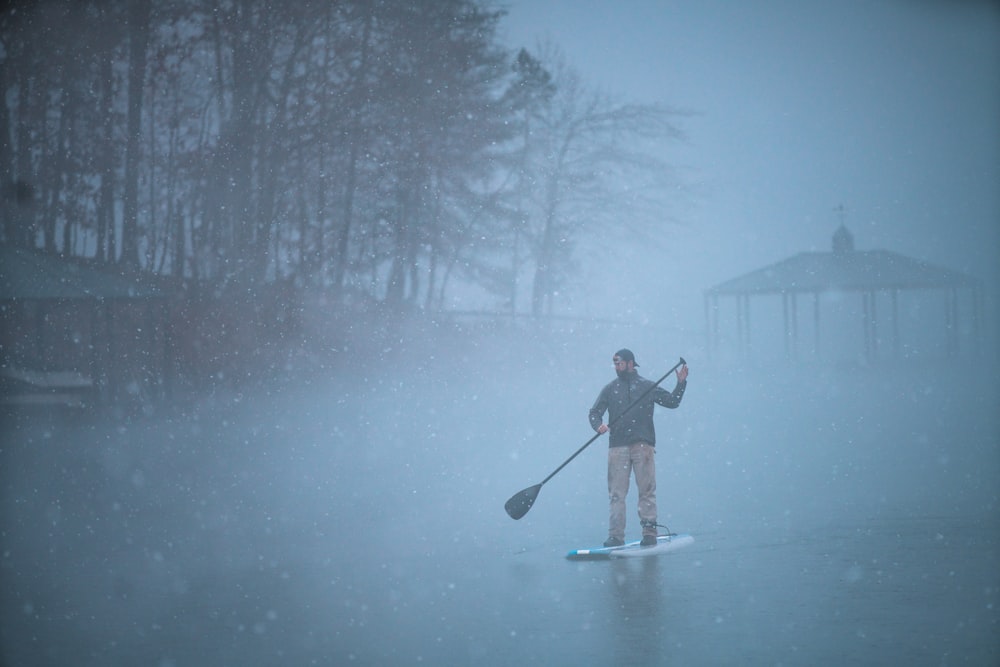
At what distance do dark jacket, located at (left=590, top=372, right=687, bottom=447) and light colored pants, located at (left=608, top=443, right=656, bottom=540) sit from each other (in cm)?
9

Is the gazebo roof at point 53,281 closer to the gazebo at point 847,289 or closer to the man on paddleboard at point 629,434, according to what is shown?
the man on paddleboard at point 629,434

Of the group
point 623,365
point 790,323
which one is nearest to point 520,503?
point 623,365

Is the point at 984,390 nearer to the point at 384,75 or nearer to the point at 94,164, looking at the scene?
the point at 384,75

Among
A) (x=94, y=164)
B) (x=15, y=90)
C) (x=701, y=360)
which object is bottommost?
(x=701, y=360)

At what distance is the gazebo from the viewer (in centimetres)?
4406

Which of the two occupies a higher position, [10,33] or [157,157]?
[10,33]

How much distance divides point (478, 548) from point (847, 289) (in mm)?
38220

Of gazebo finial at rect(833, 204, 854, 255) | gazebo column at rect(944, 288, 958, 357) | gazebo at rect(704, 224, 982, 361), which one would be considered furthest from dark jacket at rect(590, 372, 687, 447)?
gazebo finial at rect(833, 204, 854, 255)

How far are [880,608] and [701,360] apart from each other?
138 ft

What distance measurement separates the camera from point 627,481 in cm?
925

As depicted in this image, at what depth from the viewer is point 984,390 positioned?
30.6 metres

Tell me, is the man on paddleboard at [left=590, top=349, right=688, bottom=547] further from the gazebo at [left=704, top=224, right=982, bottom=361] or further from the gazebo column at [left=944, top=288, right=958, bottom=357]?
the gazebo column at [left=944, top=288, right=958, bottom=357]

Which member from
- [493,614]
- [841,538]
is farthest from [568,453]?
[493,614]

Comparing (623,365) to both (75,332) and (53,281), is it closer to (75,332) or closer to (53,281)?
(53,281)
